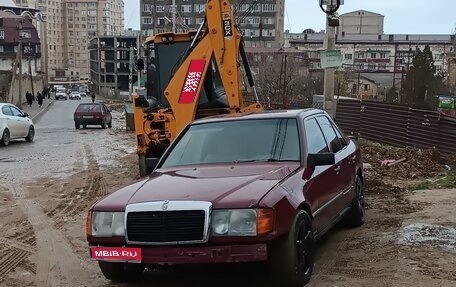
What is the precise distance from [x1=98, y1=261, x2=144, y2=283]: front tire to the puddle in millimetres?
3009

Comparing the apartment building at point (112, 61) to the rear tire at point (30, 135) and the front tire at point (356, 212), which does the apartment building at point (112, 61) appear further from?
the front tire at point (356, 212)

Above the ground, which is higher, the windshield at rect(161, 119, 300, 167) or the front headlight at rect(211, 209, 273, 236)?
the windshield at rect(161, 119, 300, 167)

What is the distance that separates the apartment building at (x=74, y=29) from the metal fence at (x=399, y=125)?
158 meters

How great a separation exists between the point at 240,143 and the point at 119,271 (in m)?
1.84

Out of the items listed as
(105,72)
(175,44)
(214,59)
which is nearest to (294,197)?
(214,59)

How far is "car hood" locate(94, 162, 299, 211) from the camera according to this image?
5.02m

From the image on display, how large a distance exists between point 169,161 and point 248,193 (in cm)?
174

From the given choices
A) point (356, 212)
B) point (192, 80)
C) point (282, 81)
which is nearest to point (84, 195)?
point (192, 80)

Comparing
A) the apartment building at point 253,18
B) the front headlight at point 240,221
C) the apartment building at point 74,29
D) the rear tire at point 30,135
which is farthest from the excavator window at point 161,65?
the apartment building at point 74,29

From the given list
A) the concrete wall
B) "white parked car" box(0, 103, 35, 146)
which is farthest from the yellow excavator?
the concrete wall

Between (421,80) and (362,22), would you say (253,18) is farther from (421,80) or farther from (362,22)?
(421,80)

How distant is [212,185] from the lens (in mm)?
5336

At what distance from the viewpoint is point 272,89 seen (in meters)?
38.1

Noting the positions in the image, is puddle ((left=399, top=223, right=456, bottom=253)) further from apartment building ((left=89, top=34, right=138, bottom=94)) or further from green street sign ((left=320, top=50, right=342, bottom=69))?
apartment building ((left=89, top=34, right=138, bottom=94))
